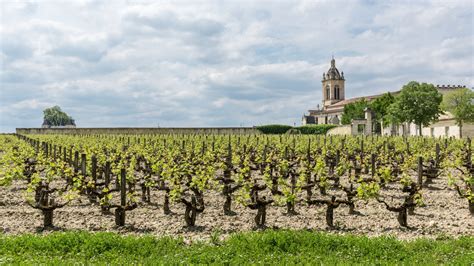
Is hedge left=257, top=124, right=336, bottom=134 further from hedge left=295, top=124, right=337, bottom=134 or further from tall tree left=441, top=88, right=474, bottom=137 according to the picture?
tall tree left=441, top=88, right=474, bottom=137

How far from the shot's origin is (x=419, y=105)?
52.3 metres

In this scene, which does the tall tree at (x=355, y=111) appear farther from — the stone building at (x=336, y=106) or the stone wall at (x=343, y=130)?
the stone wall at (x=343, y=130)

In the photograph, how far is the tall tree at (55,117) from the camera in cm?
11631

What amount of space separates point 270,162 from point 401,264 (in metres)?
10.1

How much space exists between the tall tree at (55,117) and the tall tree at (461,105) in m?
85.9

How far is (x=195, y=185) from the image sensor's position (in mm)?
11562

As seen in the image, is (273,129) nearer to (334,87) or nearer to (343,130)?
(343,130)

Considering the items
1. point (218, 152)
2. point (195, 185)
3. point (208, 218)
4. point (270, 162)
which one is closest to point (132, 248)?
point (208, 218)

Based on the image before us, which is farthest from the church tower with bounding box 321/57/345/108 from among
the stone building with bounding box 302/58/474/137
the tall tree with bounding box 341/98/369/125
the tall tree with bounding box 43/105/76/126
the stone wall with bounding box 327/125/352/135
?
the stone wall with bounding box 327/125/352/135

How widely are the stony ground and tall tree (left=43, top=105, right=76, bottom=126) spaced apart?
109 m

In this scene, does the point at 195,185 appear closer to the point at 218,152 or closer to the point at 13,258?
the point at 13,258

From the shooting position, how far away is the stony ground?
965 cm

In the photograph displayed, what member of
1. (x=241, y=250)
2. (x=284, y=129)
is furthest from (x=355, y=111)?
(x=241, y=250)

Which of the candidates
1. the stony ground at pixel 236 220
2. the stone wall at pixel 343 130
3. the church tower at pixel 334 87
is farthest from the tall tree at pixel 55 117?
the stony ground at pixel 236 220
